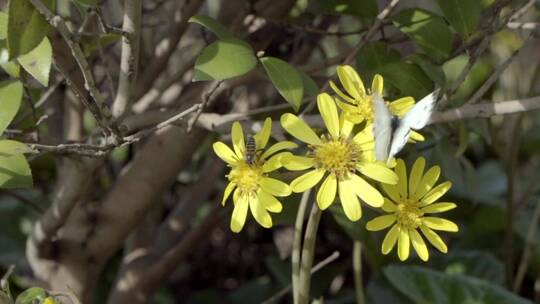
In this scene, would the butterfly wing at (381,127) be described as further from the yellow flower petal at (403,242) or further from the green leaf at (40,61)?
the green leaf at (40,61)

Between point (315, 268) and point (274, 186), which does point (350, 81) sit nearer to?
point (274, 186)

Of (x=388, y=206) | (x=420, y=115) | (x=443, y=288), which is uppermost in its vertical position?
(x=420, y=115)

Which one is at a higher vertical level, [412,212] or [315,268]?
[412,212]

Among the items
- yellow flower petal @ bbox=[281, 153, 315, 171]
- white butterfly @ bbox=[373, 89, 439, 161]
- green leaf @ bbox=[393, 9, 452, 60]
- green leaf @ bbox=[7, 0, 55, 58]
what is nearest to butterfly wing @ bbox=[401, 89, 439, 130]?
white butterfly @ bbox=[373, 89, 439, 161]

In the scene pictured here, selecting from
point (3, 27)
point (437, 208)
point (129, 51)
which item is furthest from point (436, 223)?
point (3, 27)

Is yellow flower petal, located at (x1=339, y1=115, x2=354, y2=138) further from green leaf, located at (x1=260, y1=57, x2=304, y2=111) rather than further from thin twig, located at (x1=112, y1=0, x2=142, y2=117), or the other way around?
thin twig, located at (x1=112, y1=0, x2=142, y2=117)

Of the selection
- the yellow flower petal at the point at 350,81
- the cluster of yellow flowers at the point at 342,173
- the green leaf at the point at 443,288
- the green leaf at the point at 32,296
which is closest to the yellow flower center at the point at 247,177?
the cluster of yellow flowers at the point at 342,173
